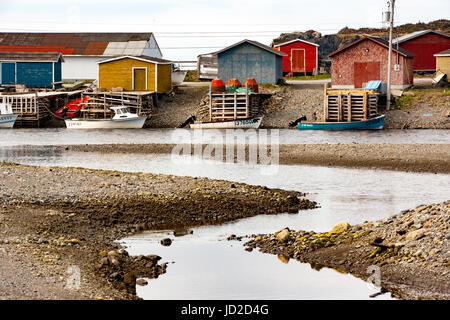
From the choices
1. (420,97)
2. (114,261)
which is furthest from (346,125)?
(114,261)

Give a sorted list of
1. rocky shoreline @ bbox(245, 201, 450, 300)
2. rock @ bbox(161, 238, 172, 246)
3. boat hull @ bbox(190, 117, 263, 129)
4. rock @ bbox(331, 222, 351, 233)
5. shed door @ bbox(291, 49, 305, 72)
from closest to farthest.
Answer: rocky shoreline @ bbox(245, 201, 450, 300), rock @ bbox(331, 222, 351, 233), rock @ bbox(161, 238, 172, 246), boat hull @ bbox(190, 117, 263, 129), shed door @ bbox(291, 49, 305, 72)

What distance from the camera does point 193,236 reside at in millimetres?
17281

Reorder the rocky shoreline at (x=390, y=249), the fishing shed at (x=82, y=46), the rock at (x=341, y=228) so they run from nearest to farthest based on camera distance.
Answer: the rocky shoreline at (x=390, y=249) < the rock at (x=341, y=228) < the fishing shed at (x=82, y=46)

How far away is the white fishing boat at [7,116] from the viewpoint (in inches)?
2283

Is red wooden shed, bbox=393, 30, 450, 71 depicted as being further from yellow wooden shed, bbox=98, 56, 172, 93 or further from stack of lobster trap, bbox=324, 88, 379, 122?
yellow wooden shed, bbox=98, 56, 172, 93

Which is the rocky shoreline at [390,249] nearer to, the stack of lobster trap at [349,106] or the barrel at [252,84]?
the stack of lobster trap at [349,106]

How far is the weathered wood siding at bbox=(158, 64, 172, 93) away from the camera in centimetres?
6200

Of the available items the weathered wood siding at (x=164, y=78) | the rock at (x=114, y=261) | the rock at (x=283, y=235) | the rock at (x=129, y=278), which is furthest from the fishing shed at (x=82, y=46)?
the rock at (x=129, y=278)

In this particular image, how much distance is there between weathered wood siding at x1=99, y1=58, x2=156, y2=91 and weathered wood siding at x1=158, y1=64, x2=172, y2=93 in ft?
2.22

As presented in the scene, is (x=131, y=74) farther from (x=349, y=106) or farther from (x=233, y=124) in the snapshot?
(x=349, y=106)

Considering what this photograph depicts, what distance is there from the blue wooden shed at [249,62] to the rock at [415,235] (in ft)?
163

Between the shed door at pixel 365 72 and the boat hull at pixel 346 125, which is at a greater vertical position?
the shed door at pixel 365 72

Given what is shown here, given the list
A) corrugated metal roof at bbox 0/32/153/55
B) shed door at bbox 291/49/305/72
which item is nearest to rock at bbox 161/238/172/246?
shed door at bbox 291/49/305/72
